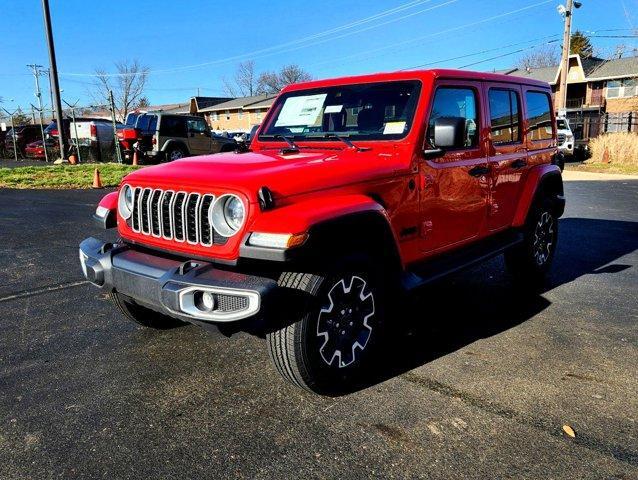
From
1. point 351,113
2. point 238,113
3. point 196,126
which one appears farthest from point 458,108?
point 238,113

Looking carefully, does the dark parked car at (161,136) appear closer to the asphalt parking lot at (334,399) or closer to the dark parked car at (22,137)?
the dark parked car at (22,137)

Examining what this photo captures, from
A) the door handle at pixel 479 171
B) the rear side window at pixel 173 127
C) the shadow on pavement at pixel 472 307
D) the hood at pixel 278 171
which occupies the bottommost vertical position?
the shadow on pavement at pixel 472 307

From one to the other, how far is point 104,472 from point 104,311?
7.55 feet

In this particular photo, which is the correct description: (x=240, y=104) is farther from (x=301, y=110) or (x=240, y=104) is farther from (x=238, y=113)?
(x=301, y=110)

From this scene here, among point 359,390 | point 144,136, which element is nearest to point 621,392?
point 359,390

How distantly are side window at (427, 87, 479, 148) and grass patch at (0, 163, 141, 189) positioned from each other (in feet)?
37.2

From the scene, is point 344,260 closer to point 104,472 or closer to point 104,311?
point 104,472

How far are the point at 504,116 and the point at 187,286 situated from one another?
3.37 m

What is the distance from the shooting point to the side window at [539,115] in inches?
200

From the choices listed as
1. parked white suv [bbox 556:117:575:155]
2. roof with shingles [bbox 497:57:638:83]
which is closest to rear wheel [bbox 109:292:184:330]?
parked white suv [bbox 556:117:575:155]

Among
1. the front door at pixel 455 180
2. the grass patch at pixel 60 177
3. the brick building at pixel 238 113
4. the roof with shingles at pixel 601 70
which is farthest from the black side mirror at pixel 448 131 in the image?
the brick building at pixel 238 113

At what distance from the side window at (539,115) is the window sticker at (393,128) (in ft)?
6.63

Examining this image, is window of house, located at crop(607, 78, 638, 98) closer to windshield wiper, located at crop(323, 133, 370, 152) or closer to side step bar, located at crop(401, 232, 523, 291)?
side step bar, located at crop(401, 232, 523, 291)

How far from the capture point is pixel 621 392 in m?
3.07
